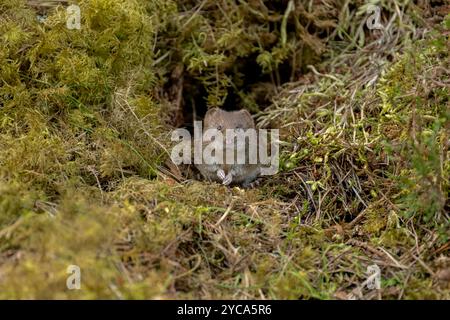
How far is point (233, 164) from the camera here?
5.25 metres

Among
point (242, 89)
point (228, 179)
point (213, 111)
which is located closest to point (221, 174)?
point (228, 179)

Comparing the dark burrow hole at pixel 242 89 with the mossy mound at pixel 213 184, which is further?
the dark burrow hole at pixel 242 89

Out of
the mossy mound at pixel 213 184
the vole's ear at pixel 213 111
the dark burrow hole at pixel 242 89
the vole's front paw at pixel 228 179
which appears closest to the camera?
the mossy mound at pixel 213 184

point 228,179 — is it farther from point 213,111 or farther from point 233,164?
point 213,111

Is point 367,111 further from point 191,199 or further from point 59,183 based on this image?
point 59,183

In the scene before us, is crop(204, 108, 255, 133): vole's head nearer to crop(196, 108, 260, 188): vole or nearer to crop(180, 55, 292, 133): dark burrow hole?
crop(196, 108, 260, 188): vole

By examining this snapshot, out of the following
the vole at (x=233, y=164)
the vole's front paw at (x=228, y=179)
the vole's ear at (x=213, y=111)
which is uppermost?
the vole's ear at (x=213, y=111)

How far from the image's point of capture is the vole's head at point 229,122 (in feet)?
17.2

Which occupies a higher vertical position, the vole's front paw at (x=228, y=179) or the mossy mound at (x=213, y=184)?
the mossy mound at (x=213, y=184)

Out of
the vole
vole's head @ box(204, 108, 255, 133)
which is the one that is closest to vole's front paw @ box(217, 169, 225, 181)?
the vole

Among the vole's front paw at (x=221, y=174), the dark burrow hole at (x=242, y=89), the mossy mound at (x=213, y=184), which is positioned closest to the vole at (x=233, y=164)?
the vole's front paw at (x=221, y=174)

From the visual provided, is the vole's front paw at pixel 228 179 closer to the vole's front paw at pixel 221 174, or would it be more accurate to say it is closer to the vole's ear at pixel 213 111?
the vole's front paw at pixel 221 174

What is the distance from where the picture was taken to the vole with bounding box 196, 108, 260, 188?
525 cm

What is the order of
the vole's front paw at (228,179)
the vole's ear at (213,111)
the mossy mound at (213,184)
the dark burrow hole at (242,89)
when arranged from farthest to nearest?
the dark burrow hole at (242,89), the vole's ear at (213,111), the vole's front paw at (228,179), the mossy mound at (213,184)
